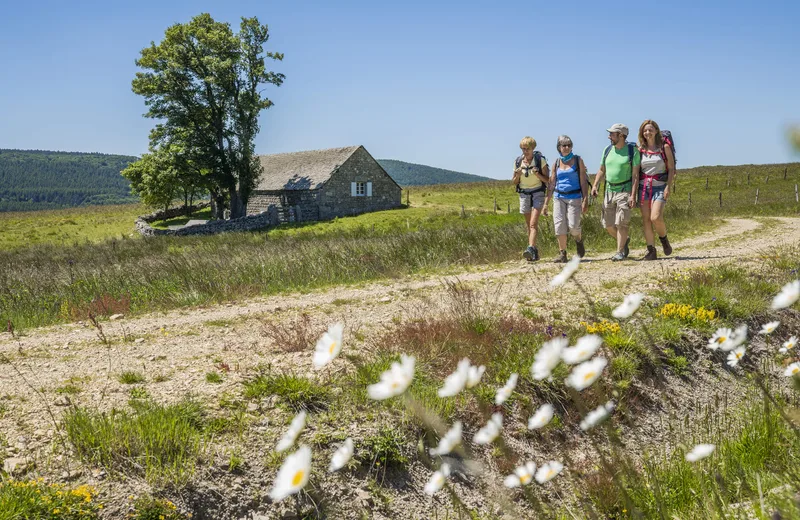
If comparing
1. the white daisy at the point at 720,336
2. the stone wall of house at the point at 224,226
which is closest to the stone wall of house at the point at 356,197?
the stone wall of house at the point at 224,226

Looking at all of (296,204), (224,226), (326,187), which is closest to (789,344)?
(224,226)

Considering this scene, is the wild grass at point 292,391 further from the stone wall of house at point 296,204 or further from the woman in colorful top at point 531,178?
the stone wall of house at point 296,204

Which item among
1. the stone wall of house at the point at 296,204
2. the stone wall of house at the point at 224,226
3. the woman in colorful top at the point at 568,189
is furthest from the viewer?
the stone wall of house at the point at 296,204

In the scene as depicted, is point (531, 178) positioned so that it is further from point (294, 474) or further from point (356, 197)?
point (356, 197)

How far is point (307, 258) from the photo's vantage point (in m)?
11.7

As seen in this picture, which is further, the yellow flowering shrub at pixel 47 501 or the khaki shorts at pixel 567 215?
the khaki shorts at pixel 567 215

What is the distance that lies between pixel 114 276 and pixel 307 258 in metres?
3.85

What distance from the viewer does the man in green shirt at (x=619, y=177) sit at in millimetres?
8867

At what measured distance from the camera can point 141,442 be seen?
364 centimetres

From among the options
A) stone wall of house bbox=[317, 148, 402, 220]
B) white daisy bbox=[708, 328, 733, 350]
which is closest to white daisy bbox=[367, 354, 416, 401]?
white daisy bbox=[708, 328, 733, 350]

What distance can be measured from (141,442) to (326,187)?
39.0 metres

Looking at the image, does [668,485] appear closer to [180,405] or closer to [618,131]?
[180,405]

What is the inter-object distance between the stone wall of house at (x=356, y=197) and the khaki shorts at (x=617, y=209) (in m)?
33.3

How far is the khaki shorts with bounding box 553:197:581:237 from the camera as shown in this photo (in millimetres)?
9602
